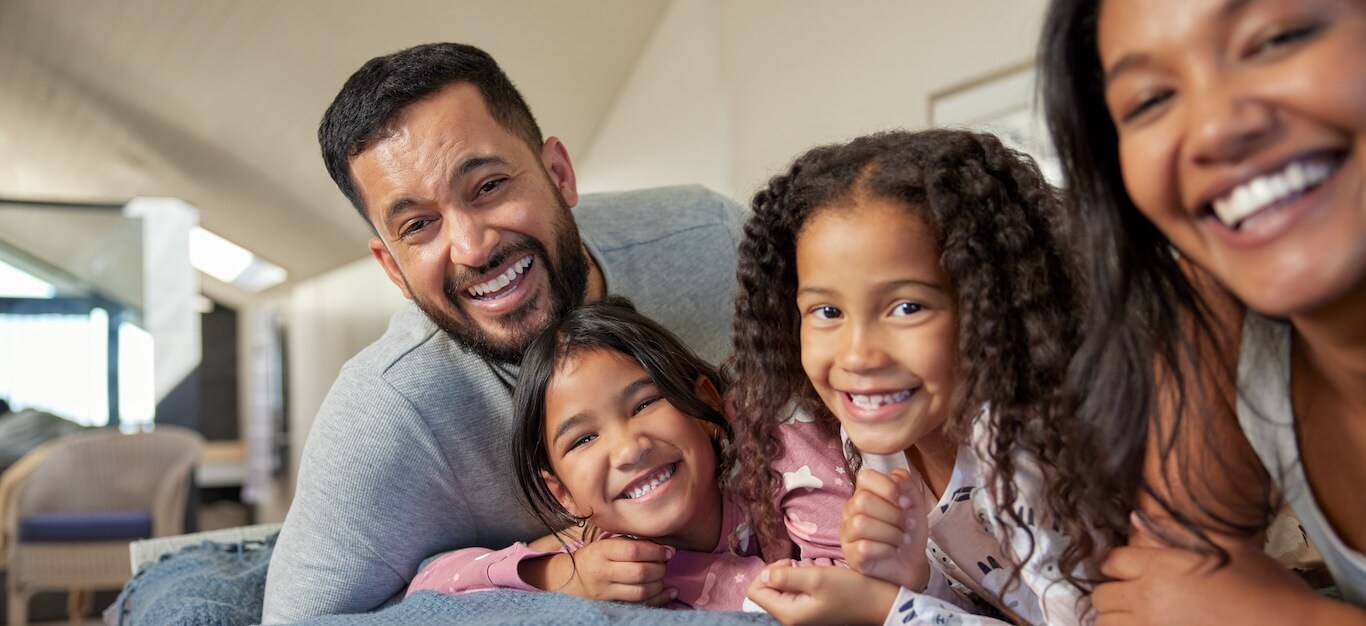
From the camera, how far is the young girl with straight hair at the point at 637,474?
1.17 metres

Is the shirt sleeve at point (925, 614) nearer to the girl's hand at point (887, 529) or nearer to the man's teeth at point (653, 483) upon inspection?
the girl's hand at point (887, 529)

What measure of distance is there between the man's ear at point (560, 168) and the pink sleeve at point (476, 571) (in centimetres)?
54

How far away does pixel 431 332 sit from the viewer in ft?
5.07

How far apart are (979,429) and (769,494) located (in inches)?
11.6

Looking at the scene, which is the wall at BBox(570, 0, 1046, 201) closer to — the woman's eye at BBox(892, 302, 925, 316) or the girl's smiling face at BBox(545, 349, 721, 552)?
the girl's smiling face at BBox(545, 349, 721, 552)

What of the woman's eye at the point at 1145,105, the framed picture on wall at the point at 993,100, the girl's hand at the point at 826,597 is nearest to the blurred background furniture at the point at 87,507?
the framed picture on wall at the point at 993,100

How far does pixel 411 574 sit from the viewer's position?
1.47 meters

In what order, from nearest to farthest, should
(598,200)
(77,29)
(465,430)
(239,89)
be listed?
(465,430)
(598,200)
(77,29)
(239,89)

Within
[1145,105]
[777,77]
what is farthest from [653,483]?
[777,77]

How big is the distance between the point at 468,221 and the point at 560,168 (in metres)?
0.27

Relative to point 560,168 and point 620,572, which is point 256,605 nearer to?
point 620,572

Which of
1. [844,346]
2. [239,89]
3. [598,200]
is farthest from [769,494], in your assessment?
[239,89]

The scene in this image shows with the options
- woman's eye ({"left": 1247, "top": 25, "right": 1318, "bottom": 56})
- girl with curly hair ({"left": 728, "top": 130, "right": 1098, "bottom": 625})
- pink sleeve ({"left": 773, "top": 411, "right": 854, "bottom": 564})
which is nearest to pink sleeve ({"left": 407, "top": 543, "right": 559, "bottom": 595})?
pink sleeve ({"left": 773, "top": 411, "right": 854, "bottom": 564})

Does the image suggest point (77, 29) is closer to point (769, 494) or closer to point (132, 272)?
point (132, 272)
